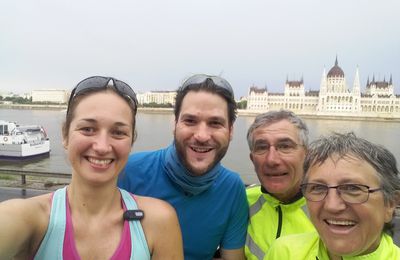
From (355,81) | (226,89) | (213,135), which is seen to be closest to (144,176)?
(213,135)

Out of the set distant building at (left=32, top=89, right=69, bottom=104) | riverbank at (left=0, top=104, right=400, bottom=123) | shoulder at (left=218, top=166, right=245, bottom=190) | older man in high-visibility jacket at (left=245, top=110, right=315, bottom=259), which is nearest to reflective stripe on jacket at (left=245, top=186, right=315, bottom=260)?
older man in high-visibility jacket at (left=245, top=110, right=315, bottom=259)

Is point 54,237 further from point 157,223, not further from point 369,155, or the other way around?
point 369,155

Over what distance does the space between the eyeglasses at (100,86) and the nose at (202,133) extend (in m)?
0.41

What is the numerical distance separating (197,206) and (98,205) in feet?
1.95

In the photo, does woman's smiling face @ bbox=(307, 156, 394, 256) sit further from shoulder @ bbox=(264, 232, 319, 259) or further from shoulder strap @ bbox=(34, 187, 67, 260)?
shoulder strap @ bbox=(34, 187, 67, 260)

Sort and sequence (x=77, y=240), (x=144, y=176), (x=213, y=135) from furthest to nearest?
(x=144, y=176) < (x=213, y=135) < (x=77, y=240)

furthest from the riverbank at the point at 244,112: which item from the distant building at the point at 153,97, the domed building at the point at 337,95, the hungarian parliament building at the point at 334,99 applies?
the distant building at the point at 153,97

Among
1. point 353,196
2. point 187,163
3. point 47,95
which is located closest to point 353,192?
point 353,196

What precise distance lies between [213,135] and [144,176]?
38 cm

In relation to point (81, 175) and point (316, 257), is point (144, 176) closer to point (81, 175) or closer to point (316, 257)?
point (81, 175)

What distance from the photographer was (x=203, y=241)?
1608 millimetres

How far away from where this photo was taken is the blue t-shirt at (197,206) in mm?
1602

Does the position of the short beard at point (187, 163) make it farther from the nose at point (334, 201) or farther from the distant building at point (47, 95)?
the distant building at point (47, 95)

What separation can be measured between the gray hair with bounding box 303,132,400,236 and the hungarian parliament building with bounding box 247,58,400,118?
Answer: 211 feet
